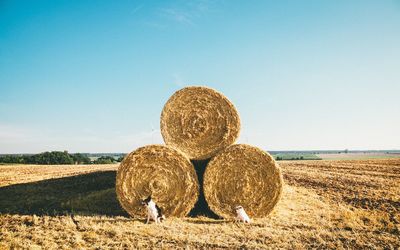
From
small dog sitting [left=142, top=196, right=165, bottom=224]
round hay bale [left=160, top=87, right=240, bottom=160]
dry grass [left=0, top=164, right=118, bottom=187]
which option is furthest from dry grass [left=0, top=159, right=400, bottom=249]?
dry grass [left=0, top=164, right=118, bottom=187]

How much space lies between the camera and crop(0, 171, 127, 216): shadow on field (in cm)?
827

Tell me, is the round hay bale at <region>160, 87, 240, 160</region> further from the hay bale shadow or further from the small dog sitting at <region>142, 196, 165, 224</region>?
the small dog sitting at <region>142, 196, 165, 224</region>

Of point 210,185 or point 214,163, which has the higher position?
point 214,163

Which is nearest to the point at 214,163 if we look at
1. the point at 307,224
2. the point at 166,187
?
the point at 166,187

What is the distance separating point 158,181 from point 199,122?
68.0 inches

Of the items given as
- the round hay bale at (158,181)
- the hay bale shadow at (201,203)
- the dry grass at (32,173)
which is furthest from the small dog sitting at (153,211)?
the dry grass at (32,173)

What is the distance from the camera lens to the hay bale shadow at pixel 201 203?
25.8 ft

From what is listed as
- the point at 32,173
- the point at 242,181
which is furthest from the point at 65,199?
the point at 32,173

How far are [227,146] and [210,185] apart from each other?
101 cm

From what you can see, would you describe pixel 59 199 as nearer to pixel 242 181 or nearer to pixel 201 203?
pixel 201 203

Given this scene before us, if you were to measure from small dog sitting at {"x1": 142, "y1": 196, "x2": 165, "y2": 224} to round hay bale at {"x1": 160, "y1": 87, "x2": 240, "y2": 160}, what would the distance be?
1.39m

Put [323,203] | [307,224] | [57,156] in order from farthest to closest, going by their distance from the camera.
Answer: [57,156], [323,203], [307,224]

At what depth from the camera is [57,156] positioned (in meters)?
32.9

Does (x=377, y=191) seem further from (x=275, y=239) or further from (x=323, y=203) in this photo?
(x=275, y=239)
